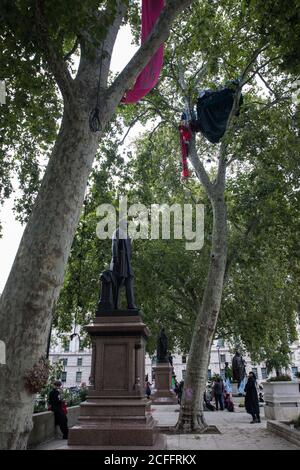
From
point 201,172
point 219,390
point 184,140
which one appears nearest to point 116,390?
point 201,172

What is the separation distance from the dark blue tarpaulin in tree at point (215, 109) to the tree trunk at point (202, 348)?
3.42 meters

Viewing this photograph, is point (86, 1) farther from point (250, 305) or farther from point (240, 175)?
point (250, 305)

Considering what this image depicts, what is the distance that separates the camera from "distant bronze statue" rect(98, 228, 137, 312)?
8.75 m

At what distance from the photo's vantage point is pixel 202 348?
1160 centimetres

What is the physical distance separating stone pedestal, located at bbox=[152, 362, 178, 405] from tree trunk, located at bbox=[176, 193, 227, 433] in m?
11.7

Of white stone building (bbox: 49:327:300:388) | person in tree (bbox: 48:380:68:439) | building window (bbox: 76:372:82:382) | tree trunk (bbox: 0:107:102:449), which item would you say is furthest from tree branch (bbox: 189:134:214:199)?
building window (bbox: 76:372:82:382)

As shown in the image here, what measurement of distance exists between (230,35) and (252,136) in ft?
12.3

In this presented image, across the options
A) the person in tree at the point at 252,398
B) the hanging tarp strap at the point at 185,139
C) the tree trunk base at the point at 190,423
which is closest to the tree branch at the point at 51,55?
the hanging tarp strap at the point at 185,139

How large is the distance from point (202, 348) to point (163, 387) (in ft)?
42.6

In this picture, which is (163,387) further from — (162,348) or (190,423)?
(190,423)

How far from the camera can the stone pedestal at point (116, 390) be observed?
23.2ft
